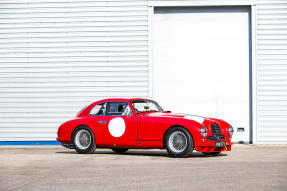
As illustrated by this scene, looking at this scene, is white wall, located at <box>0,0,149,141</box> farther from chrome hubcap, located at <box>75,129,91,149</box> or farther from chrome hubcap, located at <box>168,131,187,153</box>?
chrome hubcap, located at <box>168,131,187,153</box>

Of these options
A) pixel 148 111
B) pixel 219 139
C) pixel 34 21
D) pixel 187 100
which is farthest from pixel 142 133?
pixel 34 21

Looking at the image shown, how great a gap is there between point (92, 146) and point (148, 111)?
58.9 inches

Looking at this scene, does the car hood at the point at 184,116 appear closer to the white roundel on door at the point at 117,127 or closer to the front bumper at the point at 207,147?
the front bumper at the point at 207,147

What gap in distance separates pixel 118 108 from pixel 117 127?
49 centimetres

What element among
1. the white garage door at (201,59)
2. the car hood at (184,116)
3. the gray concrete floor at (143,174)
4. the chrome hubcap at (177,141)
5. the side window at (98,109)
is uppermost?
the white garage door at (201,59)

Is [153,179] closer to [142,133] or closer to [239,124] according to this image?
[142,133]

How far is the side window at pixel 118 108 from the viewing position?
12.6m

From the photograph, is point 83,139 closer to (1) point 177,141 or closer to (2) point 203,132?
(1) point 177,141

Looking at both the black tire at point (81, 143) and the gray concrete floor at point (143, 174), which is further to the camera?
the black tire at point (81, 143)

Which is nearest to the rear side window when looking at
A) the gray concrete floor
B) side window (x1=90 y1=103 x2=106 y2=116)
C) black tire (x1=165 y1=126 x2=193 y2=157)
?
side window (x1=90 y1=103 x2=106 y2=116)

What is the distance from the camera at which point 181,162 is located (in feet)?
34.3

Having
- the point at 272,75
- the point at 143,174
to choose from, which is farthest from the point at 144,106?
the point at 272,75

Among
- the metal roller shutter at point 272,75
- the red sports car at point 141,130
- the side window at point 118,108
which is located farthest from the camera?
the metal roller shutter at point 272,75

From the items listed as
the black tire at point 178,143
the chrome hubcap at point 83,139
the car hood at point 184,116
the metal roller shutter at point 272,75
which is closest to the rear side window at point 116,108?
the car hood at point 184,116
